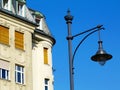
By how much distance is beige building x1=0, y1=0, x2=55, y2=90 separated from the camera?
1332 inches

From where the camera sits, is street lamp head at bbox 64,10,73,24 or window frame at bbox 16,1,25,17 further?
window frame at bbox 16,1,25,17

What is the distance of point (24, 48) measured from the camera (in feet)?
118

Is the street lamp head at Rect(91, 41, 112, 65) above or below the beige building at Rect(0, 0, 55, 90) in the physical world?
below

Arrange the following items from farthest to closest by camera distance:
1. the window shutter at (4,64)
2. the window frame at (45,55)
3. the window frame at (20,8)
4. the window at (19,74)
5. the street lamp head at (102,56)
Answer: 1. the window frame at (45,55)
2. the window frame at (20,8)
3. the window at (19,74)
4. the window shutter at (4,64)
5. the street lamp head at (102,56)

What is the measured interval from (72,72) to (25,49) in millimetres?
20444

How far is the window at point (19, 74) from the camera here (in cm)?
3456

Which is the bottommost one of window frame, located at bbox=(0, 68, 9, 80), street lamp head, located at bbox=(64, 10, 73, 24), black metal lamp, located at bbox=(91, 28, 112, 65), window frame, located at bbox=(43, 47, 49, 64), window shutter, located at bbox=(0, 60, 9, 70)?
black metal lamp, located at bbox=(91, 28, 112, 65)

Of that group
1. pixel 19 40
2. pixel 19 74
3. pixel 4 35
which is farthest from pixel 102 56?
pixel 19 40

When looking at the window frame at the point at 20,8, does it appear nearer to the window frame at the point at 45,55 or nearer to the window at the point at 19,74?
the window frame at the point at 45,55

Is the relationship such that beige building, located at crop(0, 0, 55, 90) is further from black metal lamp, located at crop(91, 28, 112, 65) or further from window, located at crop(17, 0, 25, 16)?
black metal lamp, located at crop(91, 28, 112, 65)

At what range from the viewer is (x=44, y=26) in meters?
41.0

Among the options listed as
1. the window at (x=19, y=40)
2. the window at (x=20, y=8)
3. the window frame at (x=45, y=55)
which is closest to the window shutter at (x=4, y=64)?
the window at (x=19, y=40)

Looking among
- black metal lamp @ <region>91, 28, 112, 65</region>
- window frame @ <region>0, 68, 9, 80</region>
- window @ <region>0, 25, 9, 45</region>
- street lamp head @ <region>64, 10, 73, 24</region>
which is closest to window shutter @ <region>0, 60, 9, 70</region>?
window frame @ <region>0, 68, 9, 80</region>

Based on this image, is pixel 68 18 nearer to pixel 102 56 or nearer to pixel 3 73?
pixel 102 56
